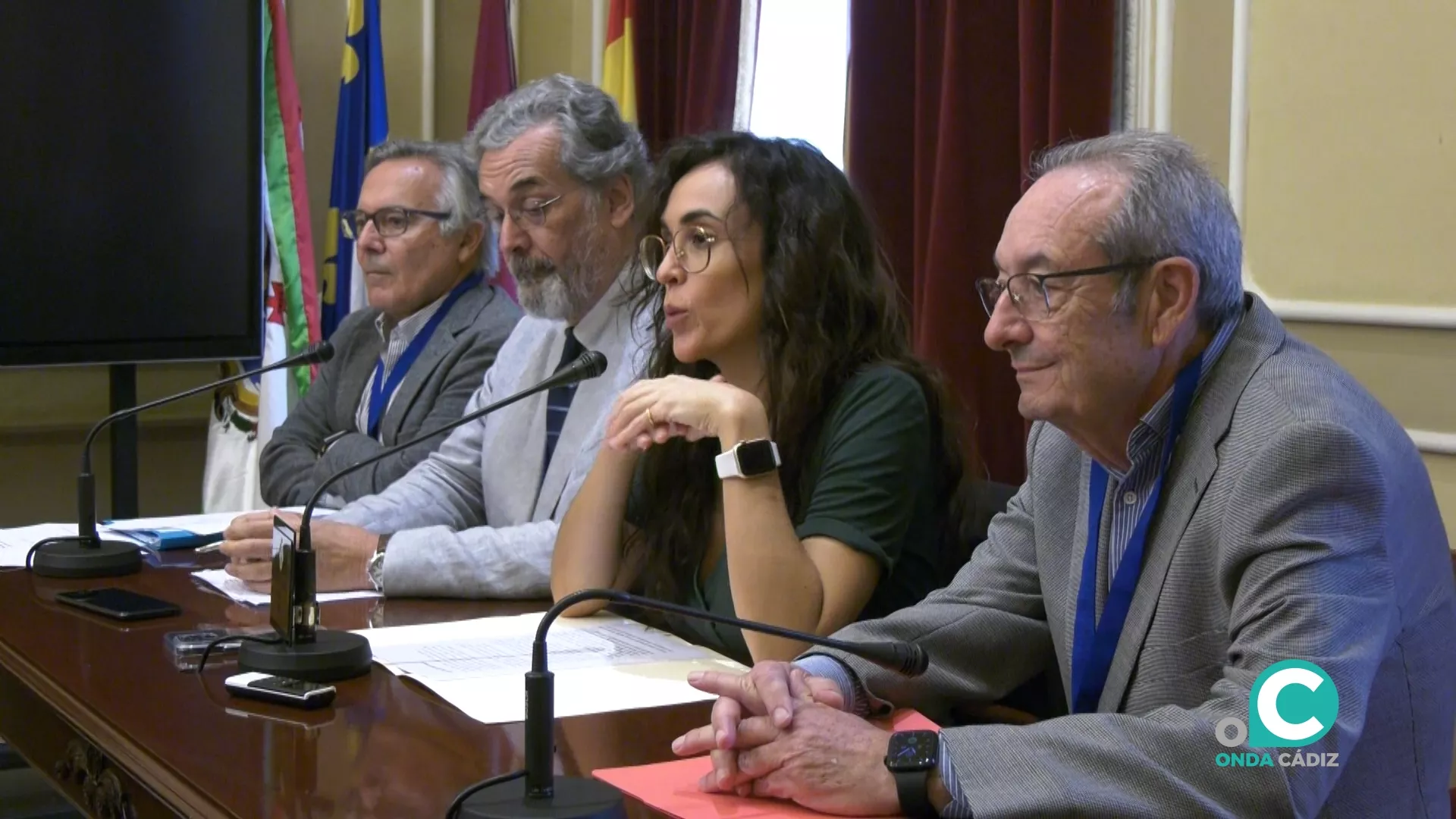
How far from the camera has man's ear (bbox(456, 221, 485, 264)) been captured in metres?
3.33

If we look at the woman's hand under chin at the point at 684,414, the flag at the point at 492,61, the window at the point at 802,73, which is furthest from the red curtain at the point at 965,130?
the flag at the point at 492,61

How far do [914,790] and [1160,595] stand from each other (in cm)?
34

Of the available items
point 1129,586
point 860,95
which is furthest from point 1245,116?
point 1129,586

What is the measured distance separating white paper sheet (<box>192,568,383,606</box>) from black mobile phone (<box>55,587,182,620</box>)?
107 mm

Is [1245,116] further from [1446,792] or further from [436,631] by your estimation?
[436,631]

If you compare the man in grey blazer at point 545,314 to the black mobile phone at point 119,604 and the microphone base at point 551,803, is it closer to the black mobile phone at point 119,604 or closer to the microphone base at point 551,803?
the black mobile phone at point 119,604

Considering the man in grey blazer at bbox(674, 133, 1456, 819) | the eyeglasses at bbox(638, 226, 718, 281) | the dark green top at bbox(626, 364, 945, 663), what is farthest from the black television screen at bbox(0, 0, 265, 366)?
the man in grey blazer at bbox(674, 133, 1456, 819)

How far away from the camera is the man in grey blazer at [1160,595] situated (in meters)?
1.25

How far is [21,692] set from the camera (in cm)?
193

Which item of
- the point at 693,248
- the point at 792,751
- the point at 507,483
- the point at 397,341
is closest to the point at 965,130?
the point at 693,248

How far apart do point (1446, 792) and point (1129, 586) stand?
363mm

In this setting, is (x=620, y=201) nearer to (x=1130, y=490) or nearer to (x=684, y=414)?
(x=684, y=414)

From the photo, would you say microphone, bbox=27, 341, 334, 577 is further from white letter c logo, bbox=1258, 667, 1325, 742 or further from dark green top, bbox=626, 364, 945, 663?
white letter c logo, bbox=1258, 667, 1325, 742

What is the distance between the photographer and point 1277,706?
4.06ft
